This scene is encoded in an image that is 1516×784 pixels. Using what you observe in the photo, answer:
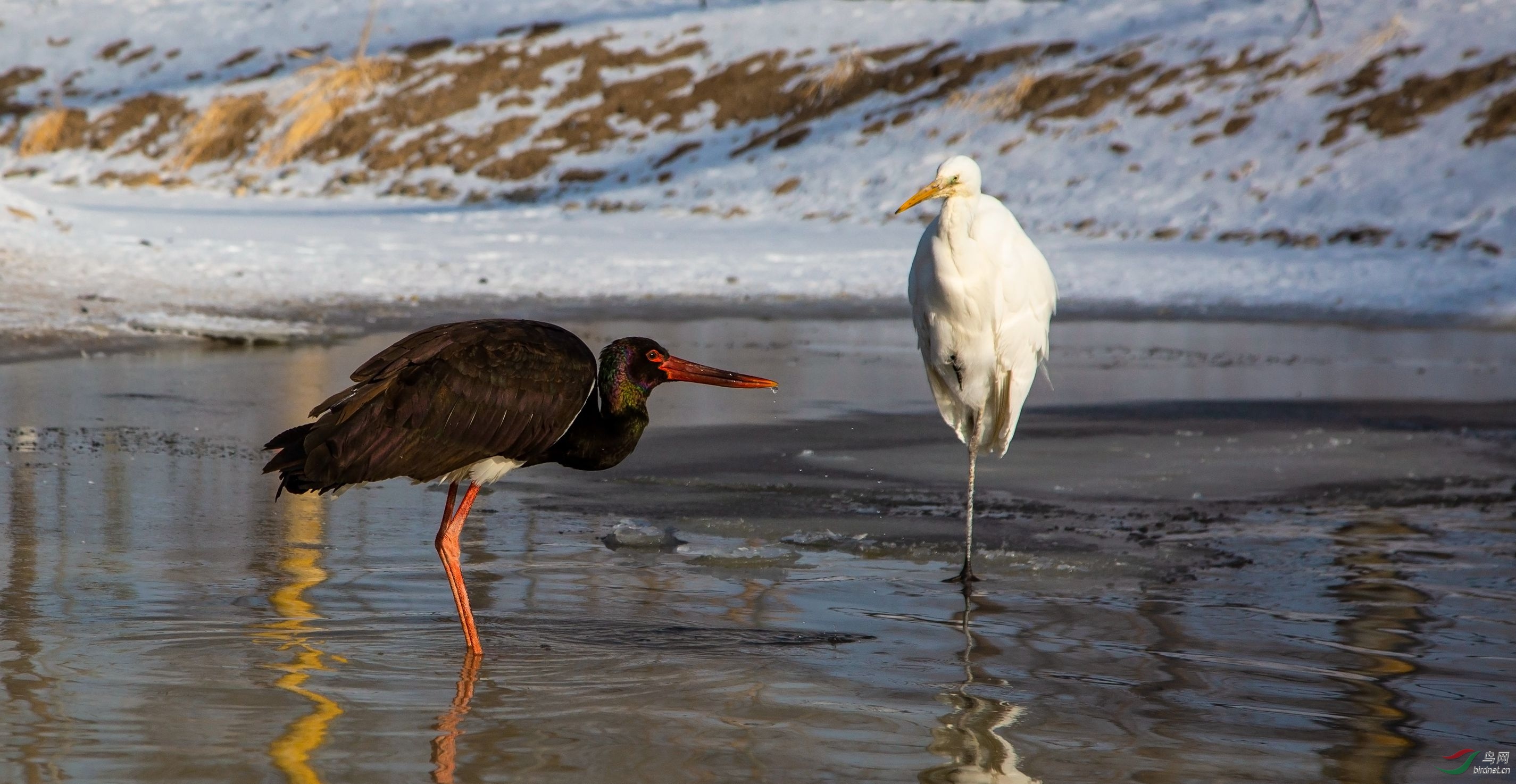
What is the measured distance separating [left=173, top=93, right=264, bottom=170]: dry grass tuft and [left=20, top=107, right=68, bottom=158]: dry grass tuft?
3.39 m

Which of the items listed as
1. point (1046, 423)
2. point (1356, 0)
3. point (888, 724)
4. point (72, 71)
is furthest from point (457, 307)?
point (72, 71)

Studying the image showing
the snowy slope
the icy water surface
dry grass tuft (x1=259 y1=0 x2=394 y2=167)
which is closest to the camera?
the icy water surface

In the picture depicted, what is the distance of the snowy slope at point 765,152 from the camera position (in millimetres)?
19344

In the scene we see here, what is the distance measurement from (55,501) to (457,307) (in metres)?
9.52

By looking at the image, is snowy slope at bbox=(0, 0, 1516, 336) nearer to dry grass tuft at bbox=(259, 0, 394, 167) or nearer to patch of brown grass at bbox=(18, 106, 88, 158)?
patch of brown grass at bbox=(18, 106, 88, 158)

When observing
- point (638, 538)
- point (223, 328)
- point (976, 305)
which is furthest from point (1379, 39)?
point (638, 538)

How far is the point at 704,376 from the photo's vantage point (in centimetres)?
564

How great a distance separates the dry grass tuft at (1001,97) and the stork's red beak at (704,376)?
85.6ft

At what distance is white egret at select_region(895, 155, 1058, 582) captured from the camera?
6938 millimetres

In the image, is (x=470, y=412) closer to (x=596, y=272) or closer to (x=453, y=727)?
(x=453, y=727)

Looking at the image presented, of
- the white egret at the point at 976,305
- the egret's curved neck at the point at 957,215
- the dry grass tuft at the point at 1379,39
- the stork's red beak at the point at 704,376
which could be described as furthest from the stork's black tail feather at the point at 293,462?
the dry grass tuft at the point at 1379,39

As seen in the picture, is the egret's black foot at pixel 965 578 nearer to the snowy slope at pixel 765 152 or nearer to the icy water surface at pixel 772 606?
the icy water surface at pixel 772 606

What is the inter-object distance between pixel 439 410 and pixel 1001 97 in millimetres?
27593

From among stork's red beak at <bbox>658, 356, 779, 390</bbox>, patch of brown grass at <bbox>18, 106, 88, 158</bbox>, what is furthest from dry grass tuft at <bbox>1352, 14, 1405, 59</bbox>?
patch of brown grass at <bbox>18, 106, 88, 158</bbox>
